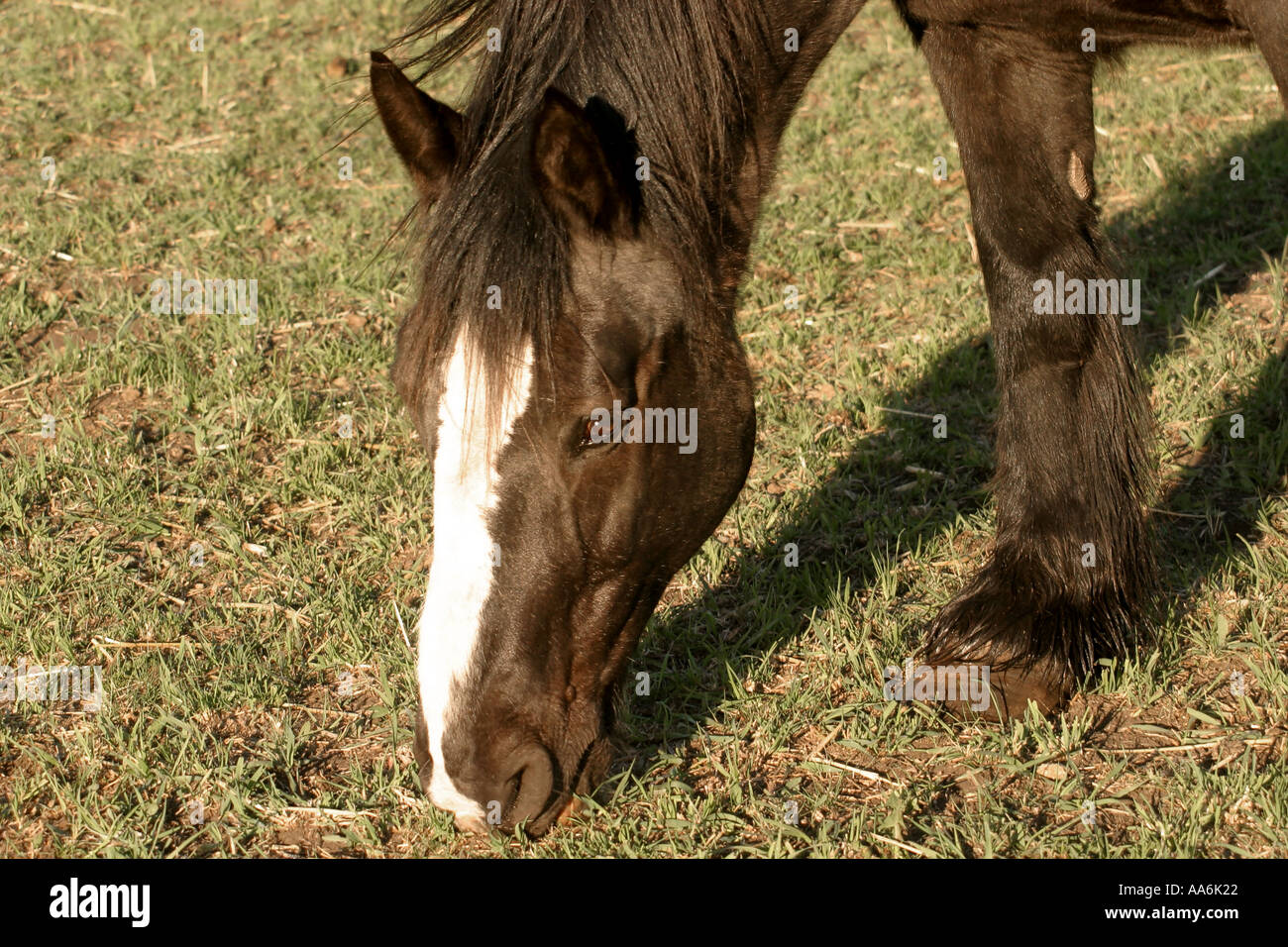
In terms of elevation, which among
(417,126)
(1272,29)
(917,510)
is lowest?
(917,510)

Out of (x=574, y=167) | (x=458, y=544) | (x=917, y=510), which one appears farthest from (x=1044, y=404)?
(x=458, y=544)

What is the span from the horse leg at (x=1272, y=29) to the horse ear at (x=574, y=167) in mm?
1496

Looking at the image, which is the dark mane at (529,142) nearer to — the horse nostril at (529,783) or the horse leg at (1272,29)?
the horse nostril at (529,783)

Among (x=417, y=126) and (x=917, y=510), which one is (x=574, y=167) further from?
(x=917, y=510)

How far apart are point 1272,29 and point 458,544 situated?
6.94ft

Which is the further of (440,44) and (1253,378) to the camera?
(1253,378)

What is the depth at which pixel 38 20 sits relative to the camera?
7.87 meters

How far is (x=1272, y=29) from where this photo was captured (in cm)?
276

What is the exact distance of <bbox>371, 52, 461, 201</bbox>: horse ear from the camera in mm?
2557

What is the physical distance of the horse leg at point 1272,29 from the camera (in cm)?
273

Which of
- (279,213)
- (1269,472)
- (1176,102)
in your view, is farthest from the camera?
(1176,102)
